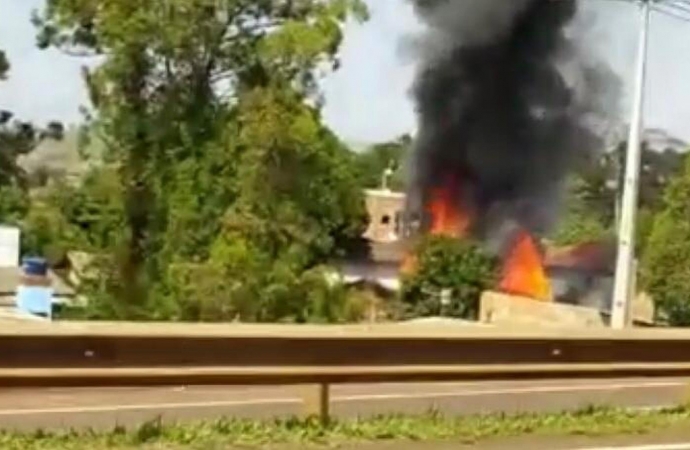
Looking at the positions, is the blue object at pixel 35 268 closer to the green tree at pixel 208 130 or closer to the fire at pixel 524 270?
the green tree at pixel 208 130

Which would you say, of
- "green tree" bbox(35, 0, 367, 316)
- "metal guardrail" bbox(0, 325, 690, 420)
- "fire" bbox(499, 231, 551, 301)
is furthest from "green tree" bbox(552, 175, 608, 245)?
"metal guardrail" bbox(0, 325, 690, 420)

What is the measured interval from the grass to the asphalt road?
622mm

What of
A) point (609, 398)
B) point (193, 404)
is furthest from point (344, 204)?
point (193, 404)

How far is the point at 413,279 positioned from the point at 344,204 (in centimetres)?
537

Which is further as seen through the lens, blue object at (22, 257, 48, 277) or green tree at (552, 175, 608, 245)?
green tree at (552, 175, 608, 245)

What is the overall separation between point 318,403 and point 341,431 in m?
0.45

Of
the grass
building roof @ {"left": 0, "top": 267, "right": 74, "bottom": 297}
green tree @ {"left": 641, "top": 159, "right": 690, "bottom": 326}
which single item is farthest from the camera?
green tree @ {"left": 641, "top": 159, "right": 690, "bottom": 326}

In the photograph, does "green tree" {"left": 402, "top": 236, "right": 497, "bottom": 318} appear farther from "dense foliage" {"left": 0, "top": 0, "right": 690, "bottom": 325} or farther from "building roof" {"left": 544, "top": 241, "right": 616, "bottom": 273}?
"building roof" {"left": 544, "top": 241, "right": 616, "bottom": 273}

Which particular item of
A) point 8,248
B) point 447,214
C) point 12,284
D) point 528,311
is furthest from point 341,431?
point 12,284

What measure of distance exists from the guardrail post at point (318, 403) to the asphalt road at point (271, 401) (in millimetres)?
111

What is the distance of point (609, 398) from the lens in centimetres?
1833

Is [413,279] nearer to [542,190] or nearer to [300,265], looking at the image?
[542,190]

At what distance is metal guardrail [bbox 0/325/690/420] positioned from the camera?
34.9 ft

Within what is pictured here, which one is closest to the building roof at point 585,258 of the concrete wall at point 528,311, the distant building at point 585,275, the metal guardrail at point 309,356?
the distant building at point 585,275
